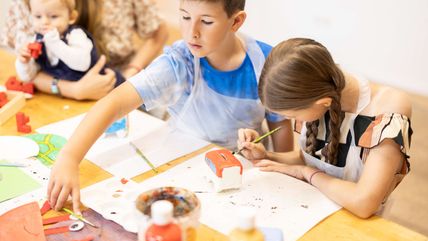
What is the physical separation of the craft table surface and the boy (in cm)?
7

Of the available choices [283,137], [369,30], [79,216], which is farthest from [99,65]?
[369,30]

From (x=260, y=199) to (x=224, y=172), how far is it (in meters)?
0.10

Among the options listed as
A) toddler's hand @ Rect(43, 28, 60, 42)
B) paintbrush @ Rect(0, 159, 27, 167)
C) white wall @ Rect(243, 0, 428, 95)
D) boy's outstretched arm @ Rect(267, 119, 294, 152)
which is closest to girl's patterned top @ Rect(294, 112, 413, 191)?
boy's outstretched arm @ Rect(267, 119, 294, 152)

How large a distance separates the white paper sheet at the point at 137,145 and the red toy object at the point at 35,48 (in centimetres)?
26

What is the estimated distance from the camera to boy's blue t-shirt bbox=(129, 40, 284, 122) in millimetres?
1328

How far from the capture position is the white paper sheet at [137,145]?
4.18ft

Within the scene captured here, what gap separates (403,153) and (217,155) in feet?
1.33

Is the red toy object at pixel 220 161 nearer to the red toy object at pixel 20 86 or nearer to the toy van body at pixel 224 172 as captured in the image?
the toy van body at pixel 224 172

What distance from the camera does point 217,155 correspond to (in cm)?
118

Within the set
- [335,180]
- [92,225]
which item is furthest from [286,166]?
[92,225]

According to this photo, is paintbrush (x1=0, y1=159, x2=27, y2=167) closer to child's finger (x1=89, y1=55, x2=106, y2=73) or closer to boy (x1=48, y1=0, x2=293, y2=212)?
boy (x1=48, y1=0, x2=293, y2=212)

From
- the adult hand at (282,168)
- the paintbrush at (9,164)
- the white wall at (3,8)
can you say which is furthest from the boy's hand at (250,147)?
the white wall at (3,8)

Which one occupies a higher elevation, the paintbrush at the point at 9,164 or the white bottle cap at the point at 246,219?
the white bottle cap at the point at 246,219

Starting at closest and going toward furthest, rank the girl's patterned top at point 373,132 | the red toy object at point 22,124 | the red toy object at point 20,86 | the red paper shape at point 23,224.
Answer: the red paper shape at point 23,224
the girl's patterned top at point 373,132
the red toy object at point 22,124
the red toy object at point 20,86
